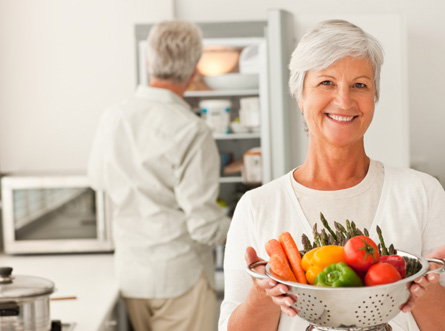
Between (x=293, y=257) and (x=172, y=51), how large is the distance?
4.77ft

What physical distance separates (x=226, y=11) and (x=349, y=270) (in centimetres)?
281

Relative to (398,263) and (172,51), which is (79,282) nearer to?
(172,51)

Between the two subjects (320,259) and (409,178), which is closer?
(320,259)

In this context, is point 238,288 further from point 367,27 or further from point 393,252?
point 367,27

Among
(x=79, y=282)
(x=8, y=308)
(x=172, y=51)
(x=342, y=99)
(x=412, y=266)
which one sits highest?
(x=172, y=51)

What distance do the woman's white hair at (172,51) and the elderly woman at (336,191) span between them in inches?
42.4

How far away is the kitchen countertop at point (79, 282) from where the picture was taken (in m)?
2.25

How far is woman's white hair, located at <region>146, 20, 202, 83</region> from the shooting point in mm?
2420

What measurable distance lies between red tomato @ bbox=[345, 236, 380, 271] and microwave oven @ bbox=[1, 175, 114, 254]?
2.19 m

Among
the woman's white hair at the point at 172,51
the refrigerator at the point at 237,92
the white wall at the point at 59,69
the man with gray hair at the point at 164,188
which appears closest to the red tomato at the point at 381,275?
the man with gray hair at the point at 164,188

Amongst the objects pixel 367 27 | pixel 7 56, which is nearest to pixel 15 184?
pixel 7 56

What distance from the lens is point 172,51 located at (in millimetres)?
2418

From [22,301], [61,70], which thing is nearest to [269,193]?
[22,301]

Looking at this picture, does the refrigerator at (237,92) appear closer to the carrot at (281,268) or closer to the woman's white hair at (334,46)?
the woman's white hair at (334,46)
